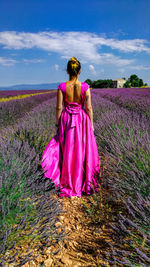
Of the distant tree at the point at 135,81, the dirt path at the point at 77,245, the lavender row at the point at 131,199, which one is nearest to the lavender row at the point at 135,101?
the lavender row at the point at 131,199

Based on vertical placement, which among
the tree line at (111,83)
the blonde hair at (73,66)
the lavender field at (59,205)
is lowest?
the lavender field at (59,205)

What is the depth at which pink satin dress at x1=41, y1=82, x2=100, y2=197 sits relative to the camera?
7.52 ft

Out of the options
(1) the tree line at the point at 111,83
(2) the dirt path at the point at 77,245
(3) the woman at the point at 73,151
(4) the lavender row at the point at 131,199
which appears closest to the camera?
(4) the lavender row at the point at 131,199

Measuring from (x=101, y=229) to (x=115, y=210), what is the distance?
0.28m

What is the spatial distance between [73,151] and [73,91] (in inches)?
27.7

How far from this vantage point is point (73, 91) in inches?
86.4

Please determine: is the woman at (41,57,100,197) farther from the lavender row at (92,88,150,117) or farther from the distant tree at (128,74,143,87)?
the distant tree at (128,74,143,87)

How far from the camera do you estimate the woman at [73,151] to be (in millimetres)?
2268

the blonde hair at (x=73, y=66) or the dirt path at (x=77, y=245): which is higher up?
the blonde hair at (x=73, y=66)

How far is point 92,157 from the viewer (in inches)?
93.6

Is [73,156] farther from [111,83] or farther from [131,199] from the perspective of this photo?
[111,83]

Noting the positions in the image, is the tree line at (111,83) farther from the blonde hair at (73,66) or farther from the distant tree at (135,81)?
the blonde hair at (73,66)

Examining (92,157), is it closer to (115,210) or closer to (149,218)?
(115,210)

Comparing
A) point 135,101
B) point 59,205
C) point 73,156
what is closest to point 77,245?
point 59,205
